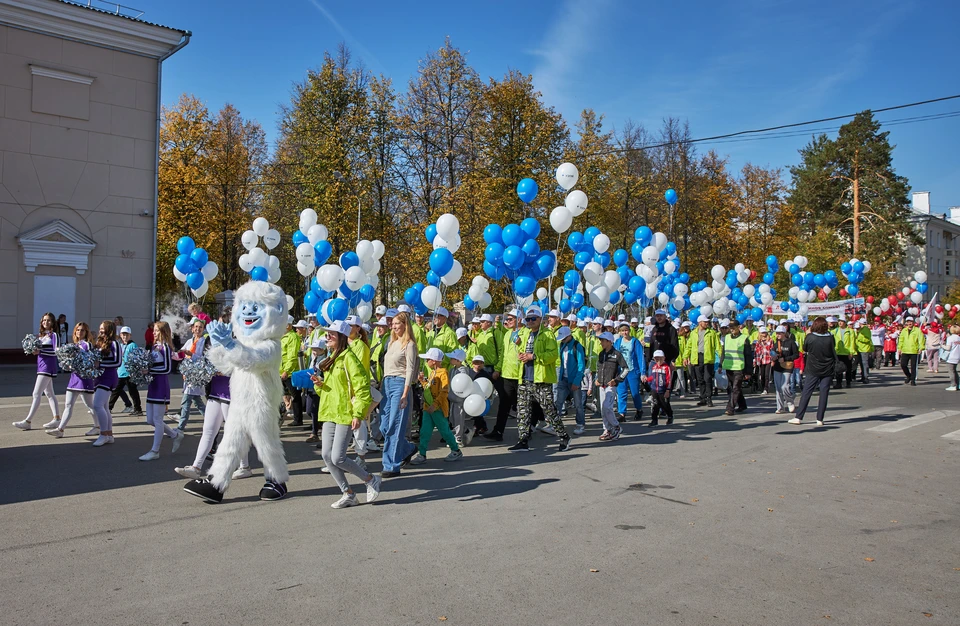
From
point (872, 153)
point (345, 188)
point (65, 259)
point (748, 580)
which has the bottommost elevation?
point (748, 580)

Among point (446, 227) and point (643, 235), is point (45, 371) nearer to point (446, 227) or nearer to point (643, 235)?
point (446, 227)

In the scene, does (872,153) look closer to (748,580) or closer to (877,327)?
(877,327)

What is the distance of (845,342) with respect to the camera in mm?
20141

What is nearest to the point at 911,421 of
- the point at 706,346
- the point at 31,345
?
the point at 706,346

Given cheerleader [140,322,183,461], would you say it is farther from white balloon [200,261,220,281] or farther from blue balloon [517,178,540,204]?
white balloon [200,261,220,281]

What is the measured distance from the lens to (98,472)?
786 cm

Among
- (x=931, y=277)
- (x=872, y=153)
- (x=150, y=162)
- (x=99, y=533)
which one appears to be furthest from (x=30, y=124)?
(x=931, y=277)

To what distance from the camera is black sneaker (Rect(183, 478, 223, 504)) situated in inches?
254

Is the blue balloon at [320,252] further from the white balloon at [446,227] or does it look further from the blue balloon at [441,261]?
the blue balloon at [441,261]

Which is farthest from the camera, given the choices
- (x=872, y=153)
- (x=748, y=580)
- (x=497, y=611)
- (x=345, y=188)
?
(x=872, y=153)

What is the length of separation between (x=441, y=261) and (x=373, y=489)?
7.37 metres

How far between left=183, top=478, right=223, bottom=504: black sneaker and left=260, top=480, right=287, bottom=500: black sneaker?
409 millimetres

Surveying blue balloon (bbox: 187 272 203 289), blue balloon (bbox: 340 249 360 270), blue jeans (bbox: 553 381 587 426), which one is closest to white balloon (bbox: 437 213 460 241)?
Result: blue balloon (bbox: 340 249 360 270)

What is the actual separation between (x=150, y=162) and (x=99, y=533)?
70.3 feet
